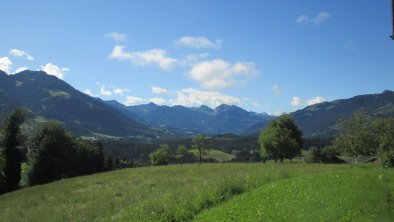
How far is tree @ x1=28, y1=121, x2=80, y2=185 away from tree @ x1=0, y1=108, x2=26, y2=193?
282 cm

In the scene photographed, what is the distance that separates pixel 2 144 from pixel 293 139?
191ft

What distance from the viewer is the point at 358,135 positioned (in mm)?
63031

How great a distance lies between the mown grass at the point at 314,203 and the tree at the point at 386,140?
28919 mm

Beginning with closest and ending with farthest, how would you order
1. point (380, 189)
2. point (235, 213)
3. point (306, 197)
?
point (235, 213), point (306, 197), point (380, 189)

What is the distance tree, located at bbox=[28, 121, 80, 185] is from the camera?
84.0 meters

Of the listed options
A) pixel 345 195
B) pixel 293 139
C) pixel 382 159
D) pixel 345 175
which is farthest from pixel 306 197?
pixel 293 139

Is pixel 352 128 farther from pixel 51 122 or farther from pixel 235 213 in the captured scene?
pixel 51 122

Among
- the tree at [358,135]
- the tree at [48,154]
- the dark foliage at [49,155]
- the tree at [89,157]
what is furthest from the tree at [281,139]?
the tree at [89,157]

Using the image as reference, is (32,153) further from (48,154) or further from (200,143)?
(200,143)

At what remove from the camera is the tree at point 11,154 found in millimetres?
80938

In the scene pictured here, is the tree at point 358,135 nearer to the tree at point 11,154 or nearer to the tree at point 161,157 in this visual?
the tree at point 11,154

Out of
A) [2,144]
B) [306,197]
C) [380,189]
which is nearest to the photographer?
[306,197]

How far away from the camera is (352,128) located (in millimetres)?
64688

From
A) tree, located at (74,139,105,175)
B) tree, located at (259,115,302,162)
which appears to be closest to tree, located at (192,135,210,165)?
tree, located at (259,115,302,162)
